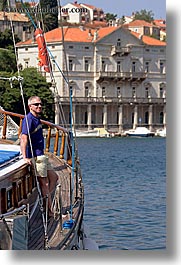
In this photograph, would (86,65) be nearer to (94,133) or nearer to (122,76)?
(122,76)

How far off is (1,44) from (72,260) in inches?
1692

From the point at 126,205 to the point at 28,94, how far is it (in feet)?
65.3

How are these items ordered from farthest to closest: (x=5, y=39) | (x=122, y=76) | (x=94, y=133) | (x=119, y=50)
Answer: (x=122, y=76) < (x=119, y=50) < (x=5, y=39) < (x=94, y=133)

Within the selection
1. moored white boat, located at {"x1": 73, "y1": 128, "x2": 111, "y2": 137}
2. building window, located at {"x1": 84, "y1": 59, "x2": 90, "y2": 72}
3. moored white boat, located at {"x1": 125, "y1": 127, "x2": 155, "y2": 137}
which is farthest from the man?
building window, located at {"x1": 84, "y1": 59, "x2": 90, "y2": 72}

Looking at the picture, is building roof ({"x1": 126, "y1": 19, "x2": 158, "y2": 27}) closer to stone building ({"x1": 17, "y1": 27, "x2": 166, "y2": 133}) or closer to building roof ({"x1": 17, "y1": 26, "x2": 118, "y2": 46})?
stone building ({"x1": 17, "y1": 27, "x2": 166, "y2": 133})

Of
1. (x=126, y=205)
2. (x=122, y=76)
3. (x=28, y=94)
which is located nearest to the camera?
(x=126, y=205)

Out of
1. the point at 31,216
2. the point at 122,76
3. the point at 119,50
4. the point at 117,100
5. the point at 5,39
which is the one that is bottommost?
the point at 117,100

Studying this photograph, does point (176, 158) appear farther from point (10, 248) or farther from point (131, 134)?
point (131, 134)

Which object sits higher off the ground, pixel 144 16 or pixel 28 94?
pixel 144 16

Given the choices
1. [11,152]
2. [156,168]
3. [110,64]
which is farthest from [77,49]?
[11,152]

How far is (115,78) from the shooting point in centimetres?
5084

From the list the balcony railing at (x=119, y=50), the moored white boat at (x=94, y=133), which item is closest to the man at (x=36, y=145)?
the moored white boat at (x=94, y=133)

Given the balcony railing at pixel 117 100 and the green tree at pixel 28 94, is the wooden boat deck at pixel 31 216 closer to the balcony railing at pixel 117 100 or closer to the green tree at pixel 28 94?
the green tree at pixel 28 94

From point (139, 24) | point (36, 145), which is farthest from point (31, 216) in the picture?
point (139, 24)
